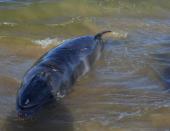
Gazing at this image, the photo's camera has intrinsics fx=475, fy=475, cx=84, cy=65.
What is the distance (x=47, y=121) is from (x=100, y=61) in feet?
8.78

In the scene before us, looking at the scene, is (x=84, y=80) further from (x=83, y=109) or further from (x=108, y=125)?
(x=108, y=125)

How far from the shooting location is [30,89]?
19.4 feet

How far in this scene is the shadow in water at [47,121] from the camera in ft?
19.4

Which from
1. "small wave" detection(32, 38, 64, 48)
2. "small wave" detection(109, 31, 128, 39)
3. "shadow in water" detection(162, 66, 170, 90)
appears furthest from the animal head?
"small wave" detection(109, 31, 128, 39)

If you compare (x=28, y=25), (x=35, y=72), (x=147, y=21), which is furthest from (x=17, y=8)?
(x=35, y=72)

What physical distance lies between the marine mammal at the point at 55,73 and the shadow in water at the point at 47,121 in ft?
0.56

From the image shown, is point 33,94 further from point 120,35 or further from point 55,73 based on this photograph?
point 120,35

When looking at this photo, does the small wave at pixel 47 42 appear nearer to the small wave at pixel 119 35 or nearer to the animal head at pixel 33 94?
the small wave at pixel 119 35

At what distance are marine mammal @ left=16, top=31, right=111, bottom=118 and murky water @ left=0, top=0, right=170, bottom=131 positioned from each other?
207 mm

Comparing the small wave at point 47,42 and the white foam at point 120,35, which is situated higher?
the small wave at point 47,42

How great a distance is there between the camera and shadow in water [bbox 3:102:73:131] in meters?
5.90

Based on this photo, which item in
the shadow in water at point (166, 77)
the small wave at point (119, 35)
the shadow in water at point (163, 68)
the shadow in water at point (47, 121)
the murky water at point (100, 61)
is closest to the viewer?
the shadow in water at point (47, 121)

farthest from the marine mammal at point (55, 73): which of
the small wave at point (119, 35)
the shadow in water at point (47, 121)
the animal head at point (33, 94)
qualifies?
the small wave at point (119, 35)

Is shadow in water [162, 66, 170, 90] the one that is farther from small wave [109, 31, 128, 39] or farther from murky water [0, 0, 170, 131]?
small wave [109, 31, 128, 39]
